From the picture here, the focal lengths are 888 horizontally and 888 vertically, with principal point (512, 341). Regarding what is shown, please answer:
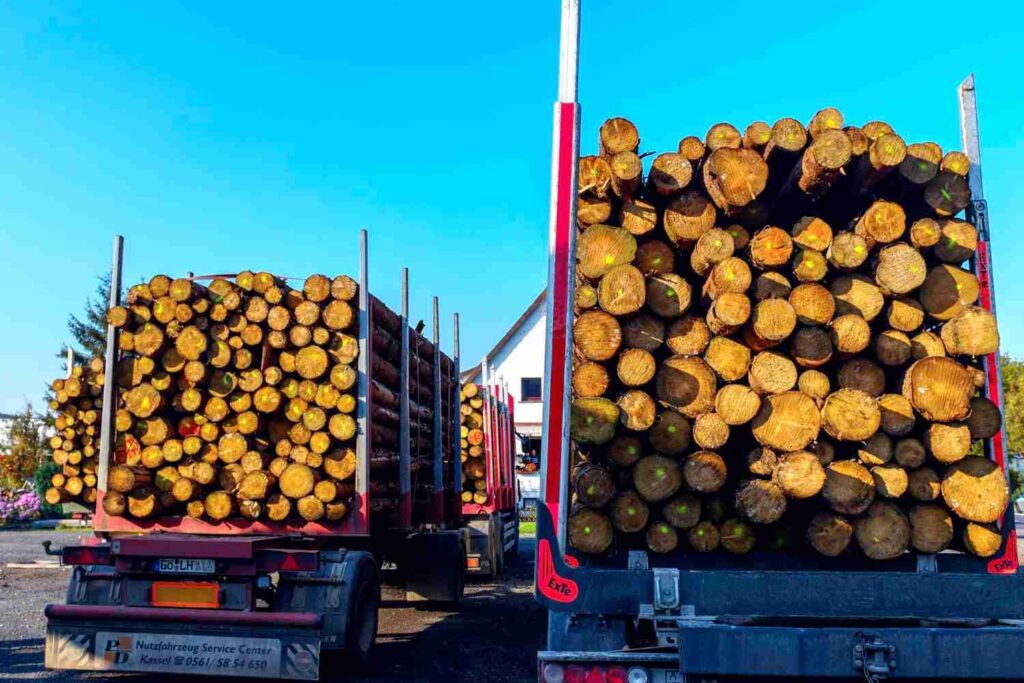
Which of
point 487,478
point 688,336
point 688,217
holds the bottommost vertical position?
point 487,478

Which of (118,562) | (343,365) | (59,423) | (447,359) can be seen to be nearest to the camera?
(118,562)

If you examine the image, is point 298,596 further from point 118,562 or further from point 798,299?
point 798,299

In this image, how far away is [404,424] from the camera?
8.55m

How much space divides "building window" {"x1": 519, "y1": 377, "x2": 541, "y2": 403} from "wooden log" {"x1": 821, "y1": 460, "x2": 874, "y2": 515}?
3011 centimetres

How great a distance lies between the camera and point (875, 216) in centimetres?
459

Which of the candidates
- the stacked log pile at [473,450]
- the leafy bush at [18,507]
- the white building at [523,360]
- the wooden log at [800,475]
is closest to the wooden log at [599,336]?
the wooden log at [800,475]

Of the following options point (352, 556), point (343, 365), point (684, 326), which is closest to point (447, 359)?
point (343, 365)

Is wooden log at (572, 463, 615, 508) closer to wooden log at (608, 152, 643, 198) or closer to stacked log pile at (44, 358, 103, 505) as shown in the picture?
wooden log at (608, 152, 643, 198)

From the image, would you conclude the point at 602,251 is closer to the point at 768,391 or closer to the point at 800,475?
the point at 768,391

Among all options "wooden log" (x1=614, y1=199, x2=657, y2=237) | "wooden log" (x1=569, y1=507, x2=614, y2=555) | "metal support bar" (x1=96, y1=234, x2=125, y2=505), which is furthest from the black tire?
"wooden log" (x1=614, y1=199, x2=657, y2=237)

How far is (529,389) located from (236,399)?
27857mm

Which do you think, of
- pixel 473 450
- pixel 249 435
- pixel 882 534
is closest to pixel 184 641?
pixel 249 435

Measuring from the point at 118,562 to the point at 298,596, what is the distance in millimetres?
1285

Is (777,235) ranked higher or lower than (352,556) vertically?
higher
